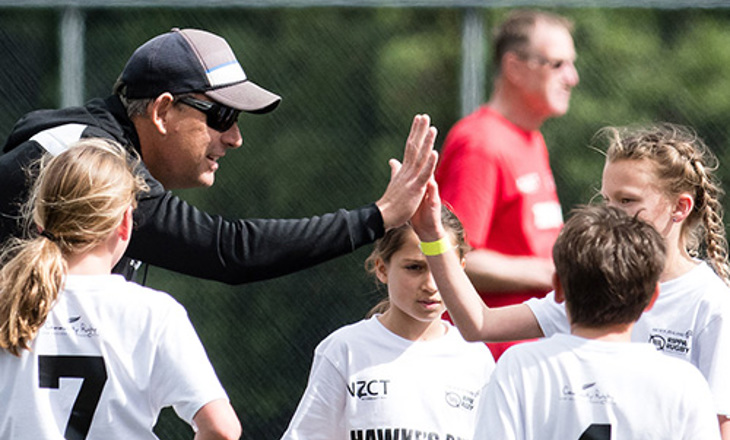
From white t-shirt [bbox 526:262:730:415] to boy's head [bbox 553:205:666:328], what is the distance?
496mm

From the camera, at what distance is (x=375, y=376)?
339 cm

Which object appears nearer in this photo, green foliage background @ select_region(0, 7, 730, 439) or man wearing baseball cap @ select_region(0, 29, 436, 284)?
man wearing baseball cap @ select_region(0, 29, 436, 284)

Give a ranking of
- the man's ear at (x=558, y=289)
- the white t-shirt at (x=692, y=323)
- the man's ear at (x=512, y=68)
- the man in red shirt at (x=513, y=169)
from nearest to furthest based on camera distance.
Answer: the man's ear at (x=558, y=289) → the white t-shirt at (x=692, y=323) → the man in red shirt at (x=513, y=169) → the man's ear at (x=512, y=68)

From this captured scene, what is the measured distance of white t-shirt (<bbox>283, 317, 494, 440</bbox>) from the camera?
3.34 metres

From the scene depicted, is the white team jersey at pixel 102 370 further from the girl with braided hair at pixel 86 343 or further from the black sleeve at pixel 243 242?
the black sleeve at pixel 243 242

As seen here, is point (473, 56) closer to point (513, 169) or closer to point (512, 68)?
point (512, 68)

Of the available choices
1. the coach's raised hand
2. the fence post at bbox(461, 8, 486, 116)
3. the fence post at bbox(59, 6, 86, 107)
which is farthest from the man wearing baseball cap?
the fence post at bbox(461, 8, 486, 116)

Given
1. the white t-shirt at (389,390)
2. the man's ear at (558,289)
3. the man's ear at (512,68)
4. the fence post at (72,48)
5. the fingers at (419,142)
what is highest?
the man's ear at (512,68)

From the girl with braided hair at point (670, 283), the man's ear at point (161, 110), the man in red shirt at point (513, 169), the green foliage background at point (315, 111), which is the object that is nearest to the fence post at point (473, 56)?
the green foliage background at point (315, 111)

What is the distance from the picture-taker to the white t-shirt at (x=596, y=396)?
2.41 metres

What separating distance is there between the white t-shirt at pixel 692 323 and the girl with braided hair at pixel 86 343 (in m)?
0.93

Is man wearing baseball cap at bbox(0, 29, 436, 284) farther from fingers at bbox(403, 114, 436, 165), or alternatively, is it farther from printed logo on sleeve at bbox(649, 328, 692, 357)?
printed logo on sleeve at bbox(649, 328, 692, 357)

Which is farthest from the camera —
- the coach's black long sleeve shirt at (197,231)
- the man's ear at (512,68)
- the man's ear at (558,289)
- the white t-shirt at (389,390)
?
the man's ear at (512,68)

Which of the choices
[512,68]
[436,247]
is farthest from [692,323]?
[512,68]
